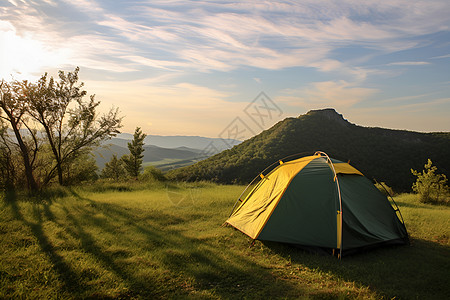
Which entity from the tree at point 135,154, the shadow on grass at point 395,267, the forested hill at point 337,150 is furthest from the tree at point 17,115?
the tree at point 135,154

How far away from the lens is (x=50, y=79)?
13.5 m

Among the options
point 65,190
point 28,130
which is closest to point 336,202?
point 65,190

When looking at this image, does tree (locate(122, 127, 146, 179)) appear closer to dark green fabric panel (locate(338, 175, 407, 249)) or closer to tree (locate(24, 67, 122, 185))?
tree (locate(24, 67, 122, 185))

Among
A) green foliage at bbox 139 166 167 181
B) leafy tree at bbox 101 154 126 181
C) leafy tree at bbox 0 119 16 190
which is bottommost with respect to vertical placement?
leafy tree at bbox 101 154 126 181

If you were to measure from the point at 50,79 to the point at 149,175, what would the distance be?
352 inches

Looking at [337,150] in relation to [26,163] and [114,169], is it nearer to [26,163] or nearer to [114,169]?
[114,169]

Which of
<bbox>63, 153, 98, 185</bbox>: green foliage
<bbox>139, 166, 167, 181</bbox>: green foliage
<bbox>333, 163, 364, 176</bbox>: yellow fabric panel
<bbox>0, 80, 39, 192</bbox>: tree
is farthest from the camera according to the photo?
<bbox>139, 166, 167, 181</bbox>: green foliage

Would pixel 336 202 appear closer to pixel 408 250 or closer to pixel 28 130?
pixel 408 250

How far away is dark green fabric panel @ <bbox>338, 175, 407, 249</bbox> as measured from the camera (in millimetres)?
6116

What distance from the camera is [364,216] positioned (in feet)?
21.4

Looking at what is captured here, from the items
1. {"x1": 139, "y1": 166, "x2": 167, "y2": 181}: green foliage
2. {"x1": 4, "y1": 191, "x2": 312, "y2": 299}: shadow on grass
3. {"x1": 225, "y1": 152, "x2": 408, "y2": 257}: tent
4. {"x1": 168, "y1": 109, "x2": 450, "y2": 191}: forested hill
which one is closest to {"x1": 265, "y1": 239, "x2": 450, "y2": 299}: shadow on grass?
{"x1": 225, "y1": 152, "x2": 408, "y2": 257}: tent

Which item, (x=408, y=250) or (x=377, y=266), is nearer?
(x=377, y=266)

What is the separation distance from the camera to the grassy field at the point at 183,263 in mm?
4320

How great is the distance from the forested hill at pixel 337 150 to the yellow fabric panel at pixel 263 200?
1883cm
